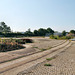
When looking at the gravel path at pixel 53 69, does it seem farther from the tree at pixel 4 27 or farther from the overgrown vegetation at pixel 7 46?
the tree at pixel 4 27

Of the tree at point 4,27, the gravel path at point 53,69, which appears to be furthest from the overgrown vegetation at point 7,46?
the tree at point 4,27

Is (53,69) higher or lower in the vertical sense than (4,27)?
lower

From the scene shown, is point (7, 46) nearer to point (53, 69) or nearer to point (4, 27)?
point (53, 69)

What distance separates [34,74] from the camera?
546cm

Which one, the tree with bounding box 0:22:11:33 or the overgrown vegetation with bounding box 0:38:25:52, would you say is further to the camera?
the tree with bounding box 0:22:11:33

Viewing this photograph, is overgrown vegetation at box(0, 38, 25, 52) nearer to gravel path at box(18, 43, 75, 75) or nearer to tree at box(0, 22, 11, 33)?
gravel path at box(18, 43, 75, 75)

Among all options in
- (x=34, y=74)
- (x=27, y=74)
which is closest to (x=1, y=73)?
(x=27, y=74)

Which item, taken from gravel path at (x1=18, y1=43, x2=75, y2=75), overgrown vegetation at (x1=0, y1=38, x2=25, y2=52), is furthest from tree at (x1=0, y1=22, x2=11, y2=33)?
gravel path at (x1=18, y1=43, x2=75, y2=75)

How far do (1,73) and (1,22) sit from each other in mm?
82605

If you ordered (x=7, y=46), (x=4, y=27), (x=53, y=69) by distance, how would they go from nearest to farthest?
(x=53, y=69), (x=7, y=46), (x=4, y=27)

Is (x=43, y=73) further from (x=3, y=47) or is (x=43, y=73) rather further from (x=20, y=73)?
(x=3, y=47)

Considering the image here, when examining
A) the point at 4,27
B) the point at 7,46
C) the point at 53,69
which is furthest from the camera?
the point at 4,27

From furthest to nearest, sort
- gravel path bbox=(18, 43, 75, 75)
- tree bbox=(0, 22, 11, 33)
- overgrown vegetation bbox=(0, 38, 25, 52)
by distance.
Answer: tree bbox=(0, 22, 11, 33) → overgrown vegetation bbox=(0, 38, 25, 52) → gravel path bbox=(18, 43, 75, 75)

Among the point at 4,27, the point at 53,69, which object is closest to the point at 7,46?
the point at 53,69
